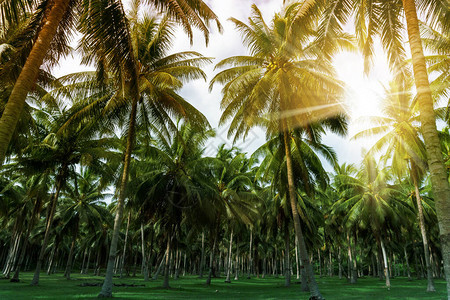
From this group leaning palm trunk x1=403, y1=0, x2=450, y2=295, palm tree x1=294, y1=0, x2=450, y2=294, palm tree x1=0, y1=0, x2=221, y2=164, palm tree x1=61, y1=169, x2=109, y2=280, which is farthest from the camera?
palm tree x1=61, y1=169, x2=109, y2=280

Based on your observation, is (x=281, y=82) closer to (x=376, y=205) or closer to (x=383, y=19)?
(x=383, y=19)

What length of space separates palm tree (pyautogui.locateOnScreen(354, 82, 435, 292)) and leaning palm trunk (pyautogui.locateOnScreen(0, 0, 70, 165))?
17592mm

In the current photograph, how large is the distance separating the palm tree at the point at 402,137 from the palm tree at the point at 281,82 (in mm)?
6472

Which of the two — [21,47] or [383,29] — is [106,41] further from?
[383,29]

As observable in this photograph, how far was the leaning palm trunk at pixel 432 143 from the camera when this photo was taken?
17.2ft

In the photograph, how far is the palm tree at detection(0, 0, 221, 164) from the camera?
18.6 ft

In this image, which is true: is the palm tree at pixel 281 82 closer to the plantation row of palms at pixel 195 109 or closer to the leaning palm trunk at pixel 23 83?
the plantation row of palms at pixel 195 109

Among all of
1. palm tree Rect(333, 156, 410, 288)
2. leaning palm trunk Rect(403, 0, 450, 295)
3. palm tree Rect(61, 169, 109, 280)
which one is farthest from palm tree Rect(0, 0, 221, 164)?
palm tree Rect(61, 169, 109, 280)

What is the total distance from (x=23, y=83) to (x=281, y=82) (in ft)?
32.0

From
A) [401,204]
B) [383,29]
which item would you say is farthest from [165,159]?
[401,204]

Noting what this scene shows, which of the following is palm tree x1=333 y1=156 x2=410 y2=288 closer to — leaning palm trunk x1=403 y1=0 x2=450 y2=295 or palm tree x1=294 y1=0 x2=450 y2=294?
palm tree x1=294 y1=0 x2=450 y2=294

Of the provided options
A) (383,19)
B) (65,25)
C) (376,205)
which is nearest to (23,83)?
(65,25)

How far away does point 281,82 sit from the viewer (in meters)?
12.8

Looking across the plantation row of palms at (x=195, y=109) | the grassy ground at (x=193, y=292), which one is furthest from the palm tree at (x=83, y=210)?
the grassy ground at (x=193, y=292)
